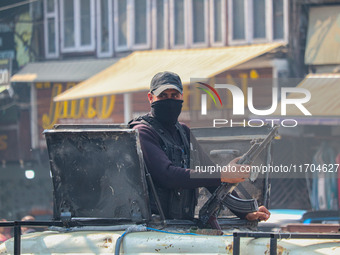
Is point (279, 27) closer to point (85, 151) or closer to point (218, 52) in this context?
point (218, 52)

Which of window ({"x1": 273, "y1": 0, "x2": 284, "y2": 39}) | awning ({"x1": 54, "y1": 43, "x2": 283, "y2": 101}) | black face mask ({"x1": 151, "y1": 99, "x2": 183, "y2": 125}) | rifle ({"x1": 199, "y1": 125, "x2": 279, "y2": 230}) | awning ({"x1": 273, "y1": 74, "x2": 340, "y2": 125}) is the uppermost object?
window ({"x1": 273, "y1": 0, "x2": 284, "y2": 39})

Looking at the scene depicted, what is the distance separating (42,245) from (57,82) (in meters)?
13.9

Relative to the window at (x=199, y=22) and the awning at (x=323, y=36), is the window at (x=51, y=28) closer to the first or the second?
the window at (x=199, y=22)

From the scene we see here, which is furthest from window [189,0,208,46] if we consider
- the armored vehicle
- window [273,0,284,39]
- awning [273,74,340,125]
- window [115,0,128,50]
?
the armored vehicle

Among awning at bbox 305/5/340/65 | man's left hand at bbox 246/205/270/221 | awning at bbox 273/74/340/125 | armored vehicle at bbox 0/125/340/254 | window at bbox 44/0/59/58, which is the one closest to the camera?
armored vehicle at bbox 0/125/340/254

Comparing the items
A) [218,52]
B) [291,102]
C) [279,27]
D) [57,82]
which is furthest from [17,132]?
[291,102]

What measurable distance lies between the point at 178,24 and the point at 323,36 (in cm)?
370

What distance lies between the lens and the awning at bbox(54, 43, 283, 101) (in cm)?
1415

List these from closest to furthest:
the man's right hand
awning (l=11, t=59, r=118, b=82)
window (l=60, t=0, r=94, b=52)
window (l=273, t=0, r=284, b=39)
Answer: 1. the man's right hand
2. window (l=273, t=0, r=284, b=39)
3. awning (l=11, t=59, r=118, b=82)
4. window (l=60, t=0, r=94, b=52)

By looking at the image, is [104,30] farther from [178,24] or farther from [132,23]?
[178,24]

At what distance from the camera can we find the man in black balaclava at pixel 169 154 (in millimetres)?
4668

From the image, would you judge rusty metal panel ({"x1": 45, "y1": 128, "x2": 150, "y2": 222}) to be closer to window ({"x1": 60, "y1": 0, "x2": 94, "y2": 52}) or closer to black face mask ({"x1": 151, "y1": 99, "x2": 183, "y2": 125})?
black face mask ({"x1": 151, "y1": 99, "x2": 183, "y2": 125})

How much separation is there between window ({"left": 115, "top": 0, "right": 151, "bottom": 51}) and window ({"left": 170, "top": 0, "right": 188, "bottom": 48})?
69 centimetres

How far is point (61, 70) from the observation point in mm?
17938
